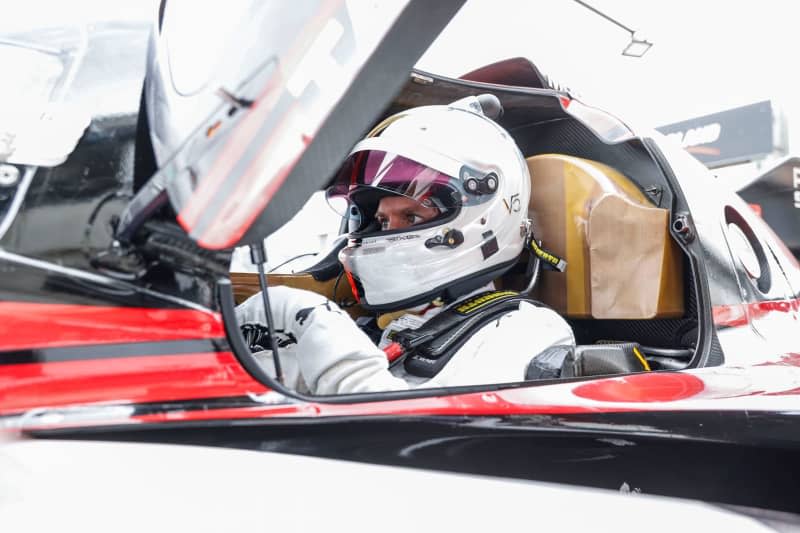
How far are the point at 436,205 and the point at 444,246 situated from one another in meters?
0.10

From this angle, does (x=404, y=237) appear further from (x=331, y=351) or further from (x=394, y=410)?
(x=394, y=410)

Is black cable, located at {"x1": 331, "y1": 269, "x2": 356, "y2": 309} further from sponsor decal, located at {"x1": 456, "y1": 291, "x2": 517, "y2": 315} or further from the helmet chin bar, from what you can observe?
the helmet chin bar

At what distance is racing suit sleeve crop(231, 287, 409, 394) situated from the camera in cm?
95

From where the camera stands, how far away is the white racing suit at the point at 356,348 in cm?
96

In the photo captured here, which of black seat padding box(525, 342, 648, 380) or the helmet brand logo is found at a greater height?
the helmet brand logo

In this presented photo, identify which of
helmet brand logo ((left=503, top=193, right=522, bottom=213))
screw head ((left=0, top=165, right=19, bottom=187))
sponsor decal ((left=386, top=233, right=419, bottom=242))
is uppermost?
helmet brand logo ((left=503, top=193, right=522, bottom=213))

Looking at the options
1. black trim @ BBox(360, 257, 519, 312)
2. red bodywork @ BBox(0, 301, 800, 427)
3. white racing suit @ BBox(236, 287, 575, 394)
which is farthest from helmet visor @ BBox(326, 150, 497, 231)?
red bodywork @ BBox(0, 301, 800, 427)

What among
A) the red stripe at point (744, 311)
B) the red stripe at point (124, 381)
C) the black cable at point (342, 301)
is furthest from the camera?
the black cable at point (342, 301)

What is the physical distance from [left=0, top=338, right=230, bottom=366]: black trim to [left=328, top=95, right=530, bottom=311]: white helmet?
32.3 inches

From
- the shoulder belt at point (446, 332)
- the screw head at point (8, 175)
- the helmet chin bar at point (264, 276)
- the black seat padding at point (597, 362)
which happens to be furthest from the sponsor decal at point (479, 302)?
the screw head at point (8, 175)

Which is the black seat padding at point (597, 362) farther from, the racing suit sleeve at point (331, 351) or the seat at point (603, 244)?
the seat at point (603, 244)

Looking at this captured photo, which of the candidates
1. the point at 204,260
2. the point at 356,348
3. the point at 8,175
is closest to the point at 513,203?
the point at 356,348

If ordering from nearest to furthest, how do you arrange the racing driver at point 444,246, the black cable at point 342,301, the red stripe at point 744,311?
1. the racing driver at point 444,246
2. the red stripe at point 744,311
3. the black cable at point 342,301

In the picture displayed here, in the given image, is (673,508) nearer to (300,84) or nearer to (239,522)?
(239,522)
